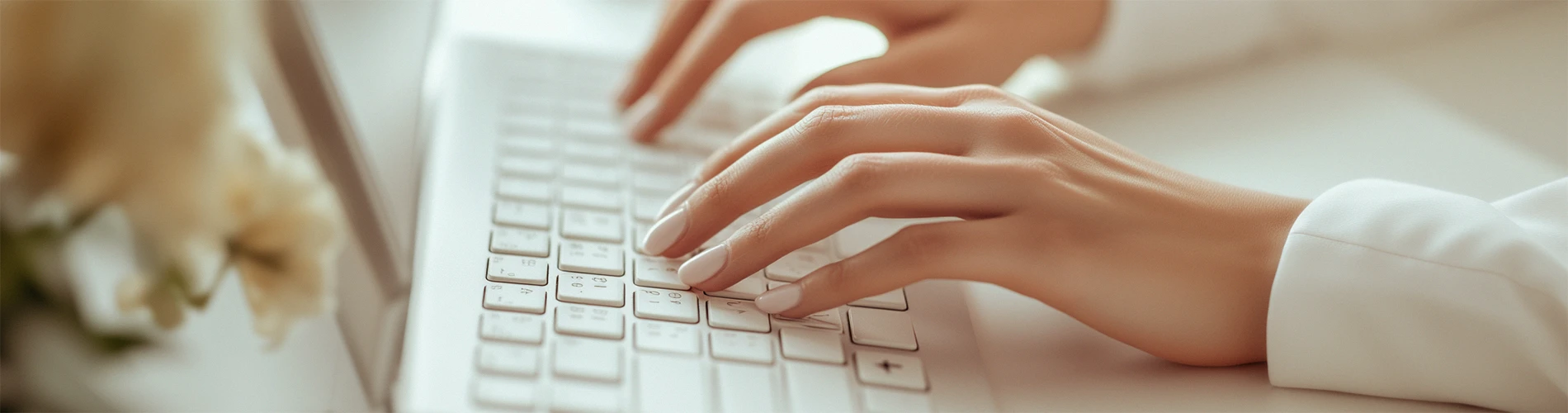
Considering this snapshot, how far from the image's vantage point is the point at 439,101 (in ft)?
1.93

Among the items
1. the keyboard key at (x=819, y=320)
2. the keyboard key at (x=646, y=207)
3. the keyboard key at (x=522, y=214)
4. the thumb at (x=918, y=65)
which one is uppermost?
the thumb at (x=918, y=65)

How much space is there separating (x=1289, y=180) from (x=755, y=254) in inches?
13.4

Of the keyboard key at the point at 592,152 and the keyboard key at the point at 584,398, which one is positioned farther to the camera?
the keyboard key at the point at 592,152

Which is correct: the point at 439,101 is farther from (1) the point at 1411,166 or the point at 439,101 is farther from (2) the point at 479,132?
(1) the point at 1411,166

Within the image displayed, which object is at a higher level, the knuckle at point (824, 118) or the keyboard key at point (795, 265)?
the knuckle at point (824, 118)

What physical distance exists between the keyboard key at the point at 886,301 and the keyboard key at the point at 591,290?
0.11m

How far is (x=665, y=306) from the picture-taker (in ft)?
1.40

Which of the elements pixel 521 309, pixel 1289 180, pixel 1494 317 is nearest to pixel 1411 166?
pixel 1289 180

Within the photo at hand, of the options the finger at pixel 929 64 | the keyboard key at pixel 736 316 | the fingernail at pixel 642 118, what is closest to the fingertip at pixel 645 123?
the fingernail at pixel 642 118

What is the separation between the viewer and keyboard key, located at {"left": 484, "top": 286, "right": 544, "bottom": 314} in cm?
40

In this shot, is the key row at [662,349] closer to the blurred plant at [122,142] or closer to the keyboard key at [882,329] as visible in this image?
the keyboard key at [882,329]

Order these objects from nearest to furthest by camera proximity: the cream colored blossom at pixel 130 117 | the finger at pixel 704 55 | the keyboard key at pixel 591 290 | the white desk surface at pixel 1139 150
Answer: the cream colored blossom at pixel 130 117 < the white desk surface at pixel 1139 150 < the keyboard key at pixel 591 290 < the finger at pixel 704 55

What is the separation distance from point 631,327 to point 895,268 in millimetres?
121

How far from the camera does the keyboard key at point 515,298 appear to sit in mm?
403
